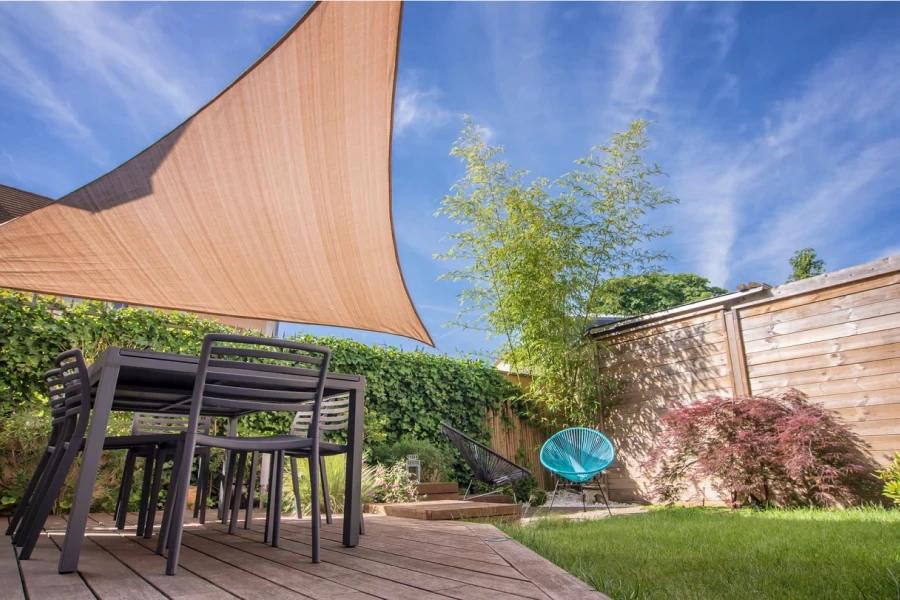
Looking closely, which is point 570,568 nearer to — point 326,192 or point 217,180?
point 326,192

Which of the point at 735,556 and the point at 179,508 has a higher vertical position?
the point at 179,508

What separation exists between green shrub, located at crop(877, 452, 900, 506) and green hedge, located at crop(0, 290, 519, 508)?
13.0ft

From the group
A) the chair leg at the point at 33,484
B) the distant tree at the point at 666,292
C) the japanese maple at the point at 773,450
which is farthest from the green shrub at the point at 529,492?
the distant tree at the point at 666,292

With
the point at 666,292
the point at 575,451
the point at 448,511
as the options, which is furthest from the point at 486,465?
the point at 666,292

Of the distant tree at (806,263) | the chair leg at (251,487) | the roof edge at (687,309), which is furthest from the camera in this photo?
the distant tree at (806,263)

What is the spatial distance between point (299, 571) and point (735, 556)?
180 centimetres

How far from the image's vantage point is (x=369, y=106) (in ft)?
9.41

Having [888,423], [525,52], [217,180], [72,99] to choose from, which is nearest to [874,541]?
[888,423]

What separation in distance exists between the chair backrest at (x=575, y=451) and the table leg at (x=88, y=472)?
451 cm

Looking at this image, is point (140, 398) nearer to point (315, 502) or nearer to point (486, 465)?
point (315, 502)

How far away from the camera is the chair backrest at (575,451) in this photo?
5730 millimetres

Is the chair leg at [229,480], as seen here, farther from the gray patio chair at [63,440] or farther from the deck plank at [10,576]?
the deck plank at [10,576]

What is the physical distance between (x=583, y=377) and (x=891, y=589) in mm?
5496

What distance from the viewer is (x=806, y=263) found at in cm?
2122
